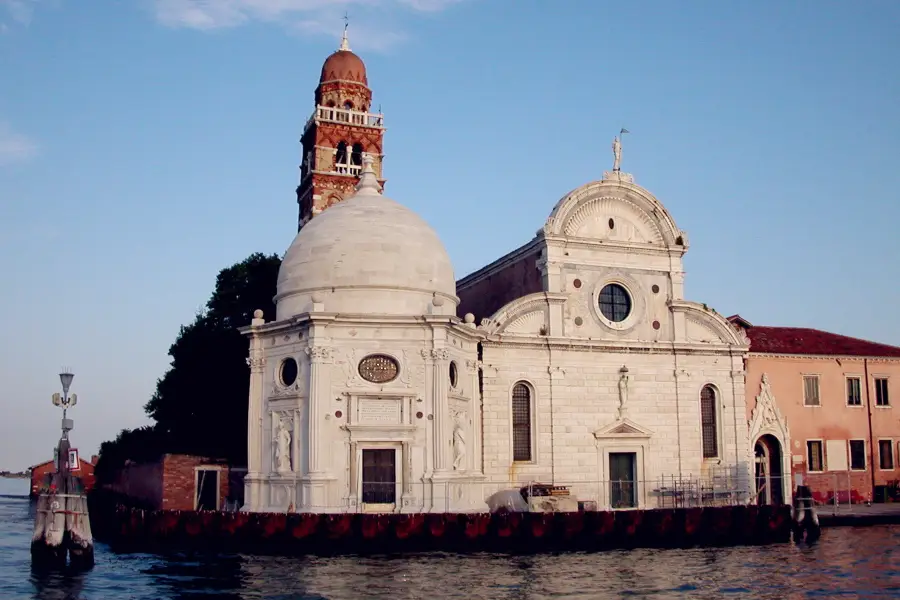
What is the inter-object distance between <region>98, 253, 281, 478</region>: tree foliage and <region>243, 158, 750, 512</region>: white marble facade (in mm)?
12519

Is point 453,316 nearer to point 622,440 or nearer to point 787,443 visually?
point 622,440

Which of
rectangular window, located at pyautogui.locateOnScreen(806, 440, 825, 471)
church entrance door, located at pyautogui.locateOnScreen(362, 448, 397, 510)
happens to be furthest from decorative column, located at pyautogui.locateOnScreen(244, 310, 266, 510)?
rectangular window, located at pyautogui.locateOnScreen(806, 440, 825, 471)

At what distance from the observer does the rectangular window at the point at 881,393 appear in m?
47.1

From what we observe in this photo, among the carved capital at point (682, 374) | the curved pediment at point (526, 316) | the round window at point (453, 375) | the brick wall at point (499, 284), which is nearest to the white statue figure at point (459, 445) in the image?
the round window at point (453, 375)

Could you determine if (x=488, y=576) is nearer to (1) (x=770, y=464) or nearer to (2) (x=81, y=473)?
(1) (x=770, y=464)

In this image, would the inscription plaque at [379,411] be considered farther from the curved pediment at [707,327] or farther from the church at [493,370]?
the curved pediment at [707,327]

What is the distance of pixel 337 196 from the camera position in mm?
55750

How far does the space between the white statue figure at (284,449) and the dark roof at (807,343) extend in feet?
70.3

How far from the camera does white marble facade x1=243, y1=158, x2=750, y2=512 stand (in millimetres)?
34531

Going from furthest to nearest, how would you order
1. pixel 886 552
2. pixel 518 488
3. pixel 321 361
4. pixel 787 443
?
pixel 787 443
pixel 518 488
pixel 321 361
pixel 886 552

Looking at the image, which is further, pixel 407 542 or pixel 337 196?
pixel 337 196

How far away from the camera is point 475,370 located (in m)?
38.2

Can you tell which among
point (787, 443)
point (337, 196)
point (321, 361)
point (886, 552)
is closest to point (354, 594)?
point (321, 361)

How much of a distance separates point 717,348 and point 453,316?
43.2 ft
